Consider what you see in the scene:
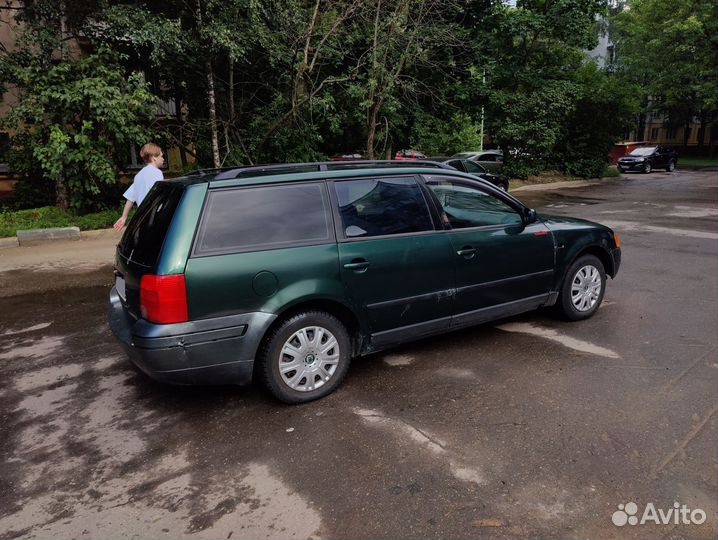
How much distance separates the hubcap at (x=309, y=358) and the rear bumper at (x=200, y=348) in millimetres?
250

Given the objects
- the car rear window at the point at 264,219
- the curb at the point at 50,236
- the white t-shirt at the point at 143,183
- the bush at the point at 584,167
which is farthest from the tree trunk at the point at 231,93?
the bush at the point at 584,167

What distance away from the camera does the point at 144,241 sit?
366 centimetres

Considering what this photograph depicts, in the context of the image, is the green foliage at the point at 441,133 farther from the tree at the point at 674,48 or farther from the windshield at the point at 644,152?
the tree at the point at 674,48

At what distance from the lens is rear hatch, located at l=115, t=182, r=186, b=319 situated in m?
3.46

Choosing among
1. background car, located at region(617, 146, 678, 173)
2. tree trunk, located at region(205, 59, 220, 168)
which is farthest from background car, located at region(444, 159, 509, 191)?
background car, located at region(617, 146, 678, 173)

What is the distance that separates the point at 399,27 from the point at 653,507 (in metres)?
12.4

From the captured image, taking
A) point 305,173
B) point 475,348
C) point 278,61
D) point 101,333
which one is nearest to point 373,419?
point 475,348

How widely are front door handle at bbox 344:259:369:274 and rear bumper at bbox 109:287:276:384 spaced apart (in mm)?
670

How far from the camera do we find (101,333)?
5.40 metres

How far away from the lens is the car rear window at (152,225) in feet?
11.4

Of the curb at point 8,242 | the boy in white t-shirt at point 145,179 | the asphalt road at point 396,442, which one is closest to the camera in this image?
the asphalt road at point 396,442

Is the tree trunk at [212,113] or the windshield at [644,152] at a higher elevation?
the tree trunk at [212,113]

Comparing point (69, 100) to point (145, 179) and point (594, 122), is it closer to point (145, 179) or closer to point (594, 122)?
point (145, 179)

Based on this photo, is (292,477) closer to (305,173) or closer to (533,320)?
(305,173)
